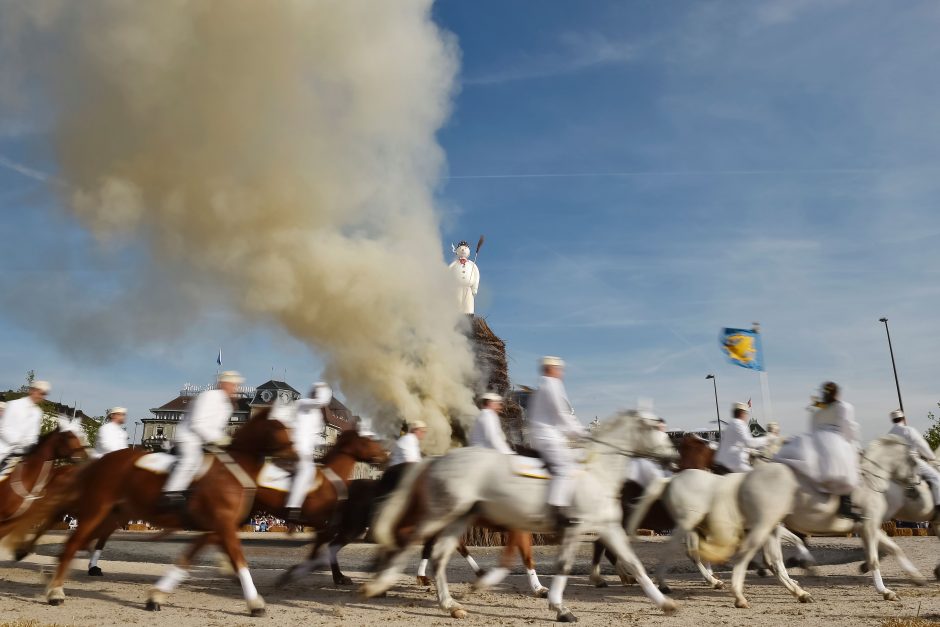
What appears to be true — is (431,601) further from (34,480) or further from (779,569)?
(34,480)

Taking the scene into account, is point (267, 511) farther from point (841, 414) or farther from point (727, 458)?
point (841, 414)

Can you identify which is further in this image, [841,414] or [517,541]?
[517,541]

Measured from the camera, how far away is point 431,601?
10.0 meters

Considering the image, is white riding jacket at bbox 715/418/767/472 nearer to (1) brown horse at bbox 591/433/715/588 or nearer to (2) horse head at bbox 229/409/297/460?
(1) brown horse at bbox 591/433/715/588

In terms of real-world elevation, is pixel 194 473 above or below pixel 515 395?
below

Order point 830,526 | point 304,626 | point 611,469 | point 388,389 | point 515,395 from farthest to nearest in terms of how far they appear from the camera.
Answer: point 515,395 → point 388,389 → point 830,526 → point 611,469 → point 304,626

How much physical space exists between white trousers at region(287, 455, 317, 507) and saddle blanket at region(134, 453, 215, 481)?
1641 mm

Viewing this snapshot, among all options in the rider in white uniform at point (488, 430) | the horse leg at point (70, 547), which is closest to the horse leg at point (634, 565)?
the rider in white uniform at point (488, 430)

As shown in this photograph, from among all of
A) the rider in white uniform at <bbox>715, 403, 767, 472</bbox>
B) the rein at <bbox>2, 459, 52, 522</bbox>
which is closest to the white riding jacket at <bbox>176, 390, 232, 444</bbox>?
the rein at <bbox>2, 459, 52, 522</bbox>

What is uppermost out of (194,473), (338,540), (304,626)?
(194,473)

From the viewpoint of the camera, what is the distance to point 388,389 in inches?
1062

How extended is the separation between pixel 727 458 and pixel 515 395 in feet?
63.7

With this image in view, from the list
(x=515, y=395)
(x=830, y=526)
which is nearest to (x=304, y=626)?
(x=830, y=526)

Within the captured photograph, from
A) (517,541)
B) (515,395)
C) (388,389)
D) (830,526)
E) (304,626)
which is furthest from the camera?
(515,395)
